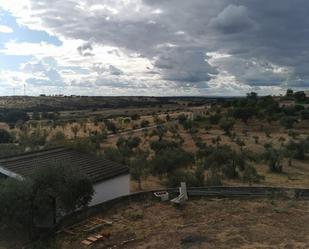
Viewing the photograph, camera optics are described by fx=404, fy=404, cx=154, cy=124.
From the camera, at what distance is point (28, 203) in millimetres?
14672

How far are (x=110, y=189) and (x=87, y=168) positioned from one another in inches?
59.4

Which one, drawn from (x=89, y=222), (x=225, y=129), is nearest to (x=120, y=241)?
(x=89, y=222)

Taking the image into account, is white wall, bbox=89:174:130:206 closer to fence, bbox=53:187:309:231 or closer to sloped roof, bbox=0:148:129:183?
sloped roof, bbox=0:148:129:183

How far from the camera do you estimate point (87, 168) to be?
19.5 metres

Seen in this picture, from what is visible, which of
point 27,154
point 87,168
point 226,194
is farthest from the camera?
point 27,154

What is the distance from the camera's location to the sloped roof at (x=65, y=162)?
18062mm

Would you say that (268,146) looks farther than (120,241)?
Yes


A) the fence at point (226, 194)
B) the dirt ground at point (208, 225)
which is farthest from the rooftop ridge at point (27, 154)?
the dirt ground at point (208, 225)

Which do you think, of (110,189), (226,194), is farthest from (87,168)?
(226,194)

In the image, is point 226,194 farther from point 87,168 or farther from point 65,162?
point 65,162

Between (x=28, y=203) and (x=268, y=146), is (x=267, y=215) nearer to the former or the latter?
(x=28, y=203)

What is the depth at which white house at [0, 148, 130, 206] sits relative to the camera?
59.2ft

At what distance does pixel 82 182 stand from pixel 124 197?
3.03 meters

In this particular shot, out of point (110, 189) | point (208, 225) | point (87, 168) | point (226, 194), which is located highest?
point (87, 168)
